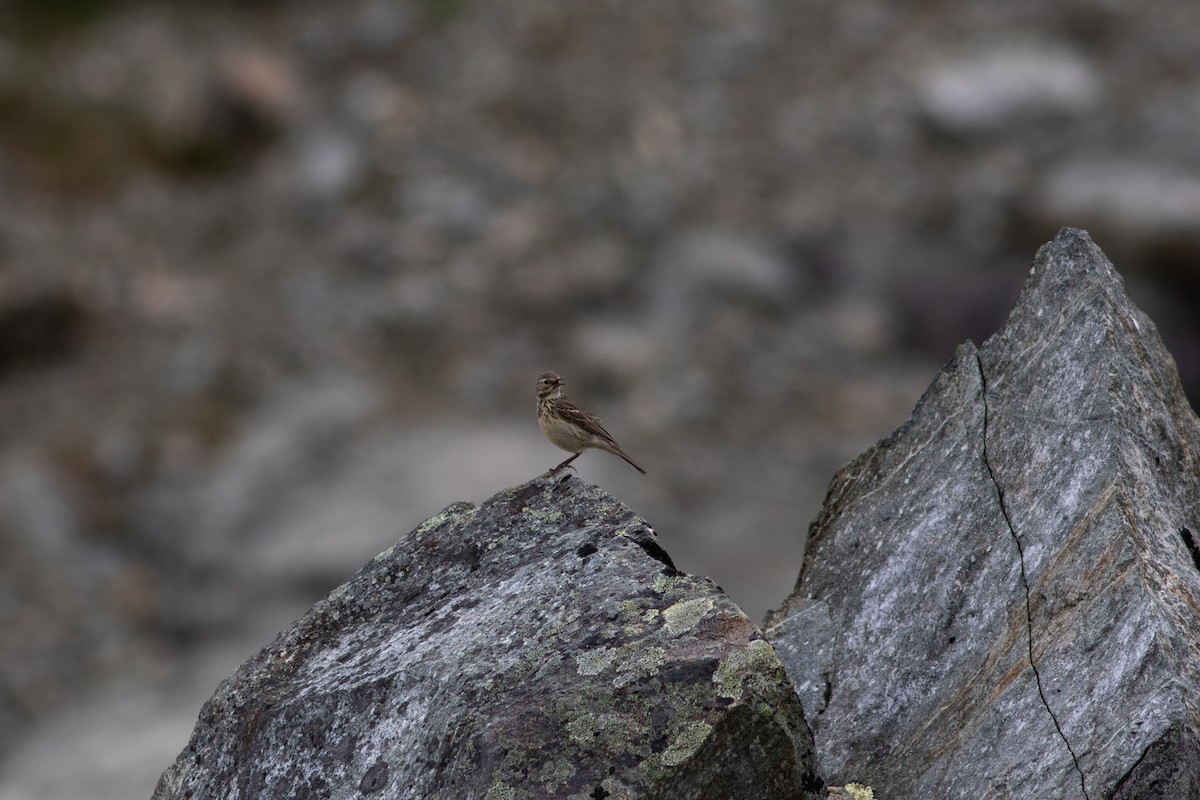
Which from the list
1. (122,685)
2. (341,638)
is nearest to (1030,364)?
(341,638)

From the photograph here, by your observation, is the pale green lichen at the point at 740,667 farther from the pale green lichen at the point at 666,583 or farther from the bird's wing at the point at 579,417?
the bird's wing at the point at 579,417

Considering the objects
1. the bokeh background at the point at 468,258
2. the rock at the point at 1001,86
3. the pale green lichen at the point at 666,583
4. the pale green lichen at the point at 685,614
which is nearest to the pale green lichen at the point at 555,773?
the pale green lichen at the point at 685,614

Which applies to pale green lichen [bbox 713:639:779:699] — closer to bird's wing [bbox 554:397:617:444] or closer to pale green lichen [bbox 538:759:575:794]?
pale green lichen [bbox 538:759:575:794]

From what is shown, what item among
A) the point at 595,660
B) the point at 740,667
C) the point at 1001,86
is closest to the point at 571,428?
the point at 595,660

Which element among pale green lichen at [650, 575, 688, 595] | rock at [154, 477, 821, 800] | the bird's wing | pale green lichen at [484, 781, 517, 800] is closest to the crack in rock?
rock at [154, 477, 821, 800]

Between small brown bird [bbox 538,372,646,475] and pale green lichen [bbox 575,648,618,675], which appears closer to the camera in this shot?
pale green lichen [bbox 575,648,618,675]

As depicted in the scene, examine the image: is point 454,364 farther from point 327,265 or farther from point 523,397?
point 327,265
